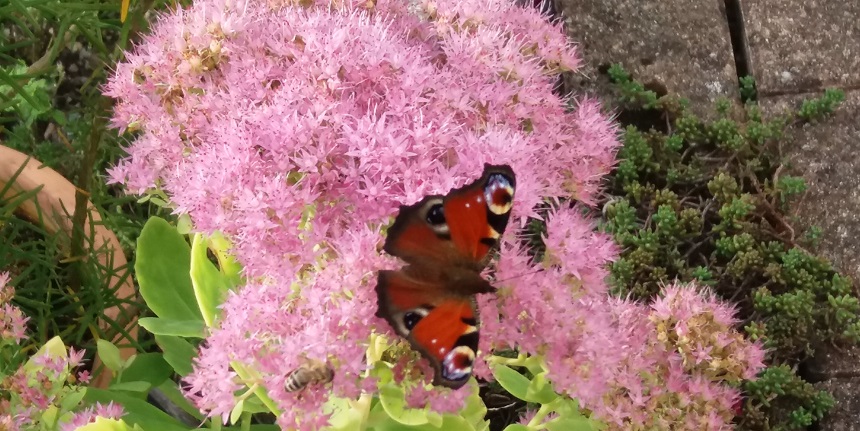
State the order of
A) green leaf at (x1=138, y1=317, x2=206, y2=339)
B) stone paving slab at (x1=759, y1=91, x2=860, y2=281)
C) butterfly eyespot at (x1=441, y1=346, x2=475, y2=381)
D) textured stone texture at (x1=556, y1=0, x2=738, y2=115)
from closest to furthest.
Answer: butterfly eyespot at (x1=441, y1=346, x2=475, y2=381) < green leaf at (x1=138, y1=317, x2=206, y2=339) < stone paving slab at (x1=759, y1=91, x2=860, y2=281) < textured stone texture at (x1=556, y1=0, x2=738, y2=115)

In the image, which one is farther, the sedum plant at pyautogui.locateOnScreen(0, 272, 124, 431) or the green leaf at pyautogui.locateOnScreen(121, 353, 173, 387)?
the green leaf at pyautogui.locateOnScreen(121, 353, 173, 387)

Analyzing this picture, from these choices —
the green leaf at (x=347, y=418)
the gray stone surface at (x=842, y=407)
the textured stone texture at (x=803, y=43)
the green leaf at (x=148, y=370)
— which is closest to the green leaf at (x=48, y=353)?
the green leaf at (x=148, y=370)

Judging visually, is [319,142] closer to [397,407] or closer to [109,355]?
[397,407]

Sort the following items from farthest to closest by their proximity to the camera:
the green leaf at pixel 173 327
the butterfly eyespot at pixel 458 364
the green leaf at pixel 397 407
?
the green leaf at pixel 173 327 < the green leaf at pixel 397 407 < the butterfly eyespot at pixel 458 364

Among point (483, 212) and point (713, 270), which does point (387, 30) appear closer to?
point (483, 212)

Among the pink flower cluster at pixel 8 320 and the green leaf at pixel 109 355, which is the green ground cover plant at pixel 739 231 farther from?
the pink flower cluster at pixel 8 320

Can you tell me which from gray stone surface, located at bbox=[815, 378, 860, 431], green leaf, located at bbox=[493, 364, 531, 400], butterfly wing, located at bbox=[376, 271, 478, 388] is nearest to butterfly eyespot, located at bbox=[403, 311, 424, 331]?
butterfly wing, located at bbox=[376, 271, 478, 388]

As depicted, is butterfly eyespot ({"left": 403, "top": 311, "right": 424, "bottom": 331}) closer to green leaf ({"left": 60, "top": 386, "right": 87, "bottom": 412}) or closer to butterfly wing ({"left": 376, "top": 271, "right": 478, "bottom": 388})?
butterfly wing ({"left": 376, "top": 271, "right": 478, "bottom": 388})
